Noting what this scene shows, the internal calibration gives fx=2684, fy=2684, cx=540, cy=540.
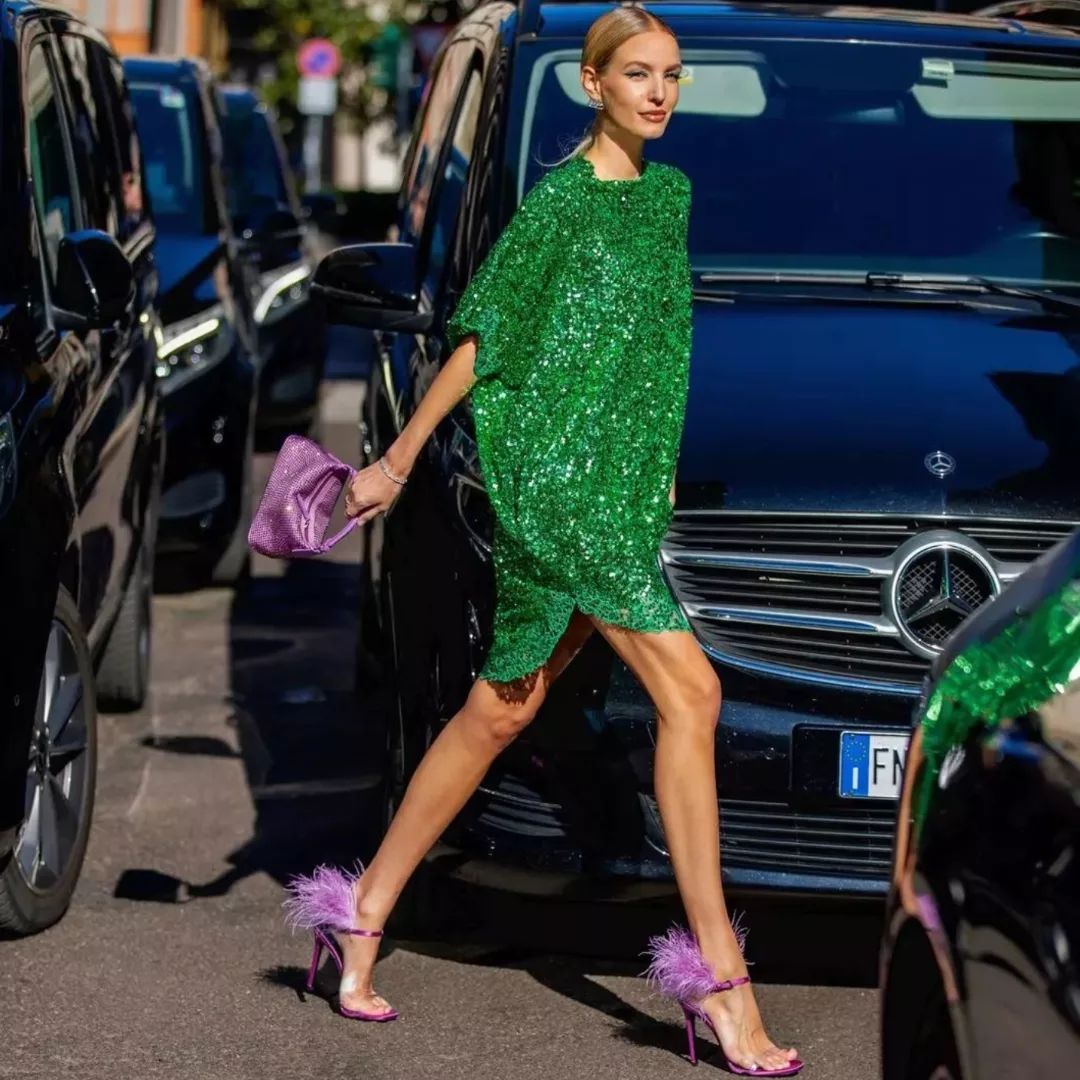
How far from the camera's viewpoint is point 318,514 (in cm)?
470

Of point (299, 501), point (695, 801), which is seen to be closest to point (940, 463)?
point (695, 801)

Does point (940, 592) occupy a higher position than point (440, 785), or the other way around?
point (940, 592)

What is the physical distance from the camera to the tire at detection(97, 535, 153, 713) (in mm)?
7305

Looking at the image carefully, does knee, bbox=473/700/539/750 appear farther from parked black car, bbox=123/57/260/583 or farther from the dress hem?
parked black car, bbox=123/57/260/583

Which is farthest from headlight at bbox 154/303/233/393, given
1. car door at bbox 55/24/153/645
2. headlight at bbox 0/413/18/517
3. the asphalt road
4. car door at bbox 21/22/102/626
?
headlight at bbox 0/413/18/517

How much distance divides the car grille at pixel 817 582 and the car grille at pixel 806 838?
24cm

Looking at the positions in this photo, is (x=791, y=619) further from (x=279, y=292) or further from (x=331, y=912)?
(x=279, y=292)

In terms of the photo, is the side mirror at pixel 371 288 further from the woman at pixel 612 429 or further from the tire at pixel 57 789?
the woman at pixel 612 429

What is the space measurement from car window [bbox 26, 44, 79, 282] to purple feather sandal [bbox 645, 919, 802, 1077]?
7.57ft

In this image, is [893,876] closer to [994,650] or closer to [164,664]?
[994,650]

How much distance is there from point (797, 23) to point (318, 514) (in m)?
2.28

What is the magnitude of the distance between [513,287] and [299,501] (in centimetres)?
54

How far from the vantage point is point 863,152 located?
619cm

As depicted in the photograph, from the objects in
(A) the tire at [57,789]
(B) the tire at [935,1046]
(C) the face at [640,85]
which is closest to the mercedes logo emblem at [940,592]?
(C) the face at [640,85]
